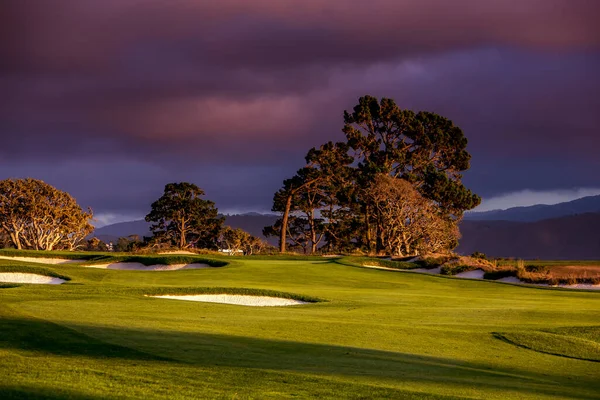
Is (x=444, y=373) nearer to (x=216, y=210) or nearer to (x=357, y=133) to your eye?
(x=357, y=133)

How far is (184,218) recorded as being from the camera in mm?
64562

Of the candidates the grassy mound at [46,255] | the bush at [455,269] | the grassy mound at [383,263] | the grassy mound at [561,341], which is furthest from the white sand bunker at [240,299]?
the bush at [455,269]

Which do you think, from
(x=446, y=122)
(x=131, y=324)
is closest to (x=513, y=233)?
(x=446, y=122)

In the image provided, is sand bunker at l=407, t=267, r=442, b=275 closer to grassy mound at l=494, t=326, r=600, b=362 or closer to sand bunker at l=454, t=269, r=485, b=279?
sand bunker at l=454, t=269, r=485, b=279

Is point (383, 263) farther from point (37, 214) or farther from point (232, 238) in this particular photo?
point (232, 238)

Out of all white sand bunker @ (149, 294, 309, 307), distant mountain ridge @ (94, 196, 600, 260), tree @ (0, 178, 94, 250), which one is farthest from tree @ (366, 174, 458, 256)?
distant mountain ridge @ (94, 196, 600, 260)

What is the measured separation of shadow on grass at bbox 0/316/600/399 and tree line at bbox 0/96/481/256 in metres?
40.6

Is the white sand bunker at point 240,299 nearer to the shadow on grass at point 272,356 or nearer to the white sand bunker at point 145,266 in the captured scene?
the shadow on grass at point 272,356

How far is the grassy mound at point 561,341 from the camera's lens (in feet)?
43.4

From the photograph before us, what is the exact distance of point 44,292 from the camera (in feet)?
59.0

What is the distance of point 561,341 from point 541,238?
535 ft

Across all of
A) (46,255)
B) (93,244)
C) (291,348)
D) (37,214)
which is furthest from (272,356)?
(93,244)

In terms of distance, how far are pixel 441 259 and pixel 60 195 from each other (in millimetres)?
31782

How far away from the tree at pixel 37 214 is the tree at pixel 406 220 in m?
23.7
